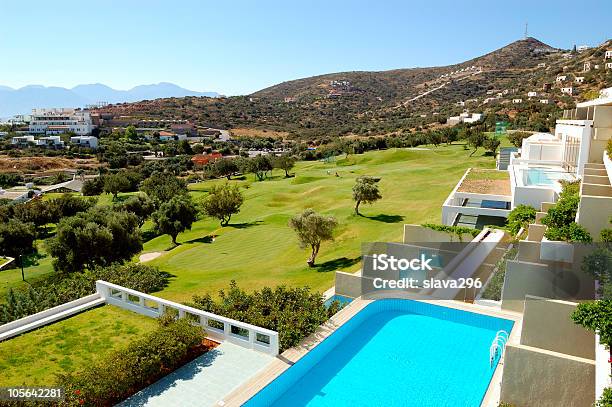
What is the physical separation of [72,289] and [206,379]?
11201 millimetres

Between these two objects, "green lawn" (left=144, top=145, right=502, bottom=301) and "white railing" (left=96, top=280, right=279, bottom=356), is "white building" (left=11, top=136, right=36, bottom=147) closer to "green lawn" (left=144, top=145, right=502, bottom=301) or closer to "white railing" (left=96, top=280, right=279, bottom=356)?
"green lawn" (left=144, top=145, right=502, bottom=301)

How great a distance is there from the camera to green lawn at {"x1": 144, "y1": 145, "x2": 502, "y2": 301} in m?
25.3

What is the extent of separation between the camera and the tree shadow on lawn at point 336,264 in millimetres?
24709

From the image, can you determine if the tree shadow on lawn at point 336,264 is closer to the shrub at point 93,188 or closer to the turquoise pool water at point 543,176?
the turquoise pool water at point 543,176

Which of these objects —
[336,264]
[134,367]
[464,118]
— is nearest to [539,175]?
[336,264]

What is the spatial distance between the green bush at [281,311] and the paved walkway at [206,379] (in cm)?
108

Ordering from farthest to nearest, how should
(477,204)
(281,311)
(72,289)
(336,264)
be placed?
1. (477,204)
2. (336,264)
3. (72,289)
4. (281,311)

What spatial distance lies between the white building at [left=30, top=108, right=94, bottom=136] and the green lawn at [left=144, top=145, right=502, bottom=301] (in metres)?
95.9

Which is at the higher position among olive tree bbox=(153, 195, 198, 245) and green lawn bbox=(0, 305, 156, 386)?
green lawn bbox=(0, 305, 156, 386)

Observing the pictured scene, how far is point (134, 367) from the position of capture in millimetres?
11711

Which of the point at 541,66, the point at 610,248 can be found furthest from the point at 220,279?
the point at 541,66

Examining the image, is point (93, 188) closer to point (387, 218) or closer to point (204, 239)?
point (204, 239)

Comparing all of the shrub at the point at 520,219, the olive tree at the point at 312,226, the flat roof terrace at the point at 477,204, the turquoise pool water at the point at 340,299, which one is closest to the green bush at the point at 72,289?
the olive tree at the point at 312,226

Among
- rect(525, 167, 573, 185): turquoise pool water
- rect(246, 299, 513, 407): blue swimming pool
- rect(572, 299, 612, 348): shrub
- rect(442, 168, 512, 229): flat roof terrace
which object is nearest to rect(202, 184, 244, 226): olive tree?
rect(442, 168, 512, 229): flat roof terrace
